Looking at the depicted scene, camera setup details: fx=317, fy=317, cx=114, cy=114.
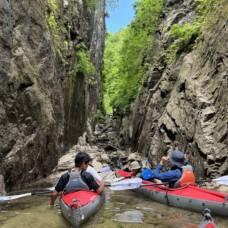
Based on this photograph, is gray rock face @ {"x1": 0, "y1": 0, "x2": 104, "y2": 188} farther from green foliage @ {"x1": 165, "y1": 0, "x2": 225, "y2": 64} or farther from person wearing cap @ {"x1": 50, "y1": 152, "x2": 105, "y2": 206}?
green foliage @ {"x1": 165, "y1": 0, "x2": 225, "y2": 64}

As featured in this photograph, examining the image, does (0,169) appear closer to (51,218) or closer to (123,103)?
(51,218)

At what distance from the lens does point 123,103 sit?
26969 millimetres

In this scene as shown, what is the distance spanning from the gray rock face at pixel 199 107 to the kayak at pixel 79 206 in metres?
Answer: 4.26

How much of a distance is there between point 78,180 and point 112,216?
3.49 feet

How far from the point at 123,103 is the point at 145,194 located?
18285 millimetres

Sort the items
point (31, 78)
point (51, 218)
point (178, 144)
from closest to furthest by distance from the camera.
Answer: point (51, 218) < point (31, 78) < point (178, 144)

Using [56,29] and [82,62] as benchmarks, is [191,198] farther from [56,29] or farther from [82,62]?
[82,62]

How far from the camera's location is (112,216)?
6.75 m

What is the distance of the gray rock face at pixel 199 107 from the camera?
31.6ft

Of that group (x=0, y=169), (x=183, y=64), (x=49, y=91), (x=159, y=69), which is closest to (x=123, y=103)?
(x=159, y=69)

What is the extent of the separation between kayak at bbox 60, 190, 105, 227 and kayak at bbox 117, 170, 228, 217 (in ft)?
6.09

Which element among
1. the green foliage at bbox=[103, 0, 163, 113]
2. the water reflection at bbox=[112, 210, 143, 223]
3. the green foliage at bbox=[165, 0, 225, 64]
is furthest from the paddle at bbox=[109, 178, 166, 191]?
the green foliage at bbox=[103, 0, 163, 113]

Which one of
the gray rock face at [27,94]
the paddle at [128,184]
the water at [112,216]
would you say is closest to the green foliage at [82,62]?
the gray rock face at [27,94]

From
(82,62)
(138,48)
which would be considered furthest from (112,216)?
(138,48)
